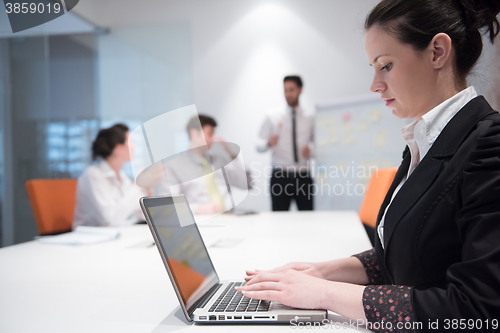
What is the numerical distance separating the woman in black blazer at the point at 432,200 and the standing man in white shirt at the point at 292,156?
2.88m

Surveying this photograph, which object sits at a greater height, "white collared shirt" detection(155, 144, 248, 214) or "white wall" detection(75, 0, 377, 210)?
"white wall" detection(75, 0, 377, 210)

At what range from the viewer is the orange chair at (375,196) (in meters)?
2.09

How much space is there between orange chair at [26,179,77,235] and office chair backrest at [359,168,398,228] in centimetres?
188

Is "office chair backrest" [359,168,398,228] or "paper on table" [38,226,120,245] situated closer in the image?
"paper on table" [38,226,120,245]

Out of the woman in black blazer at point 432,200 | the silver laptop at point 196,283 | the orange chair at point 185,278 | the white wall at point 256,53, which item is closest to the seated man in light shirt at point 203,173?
the silver laptop at point 196,283

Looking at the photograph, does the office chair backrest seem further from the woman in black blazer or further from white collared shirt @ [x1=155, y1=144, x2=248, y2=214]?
the woman in black blazer

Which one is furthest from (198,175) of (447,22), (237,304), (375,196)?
(447,22)

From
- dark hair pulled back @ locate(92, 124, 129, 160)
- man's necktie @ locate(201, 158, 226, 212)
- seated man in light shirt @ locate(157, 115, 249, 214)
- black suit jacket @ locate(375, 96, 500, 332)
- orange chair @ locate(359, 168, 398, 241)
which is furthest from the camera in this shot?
dark hair pulled back @ locate(92, 124, 129, 160)

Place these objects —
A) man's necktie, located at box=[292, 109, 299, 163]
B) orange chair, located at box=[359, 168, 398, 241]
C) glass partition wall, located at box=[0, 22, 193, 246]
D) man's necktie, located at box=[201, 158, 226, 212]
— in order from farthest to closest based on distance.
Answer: glass partition wall, located at box=[0, 22, 193, 246] < man's necktie, located at box=[292, 109, 299, 163] < man's necktie, located at box=[201, 158, 226, 212] < orange chair, located at box=[359, 168, 398, 241]

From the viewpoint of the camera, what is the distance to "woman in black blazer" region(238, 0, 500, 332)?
0.54 m

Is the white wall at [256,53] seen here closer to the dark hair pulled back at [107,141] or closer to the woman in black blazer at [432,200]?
the dark hair pulled back at [107,141]

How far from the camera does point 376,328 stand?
60cm

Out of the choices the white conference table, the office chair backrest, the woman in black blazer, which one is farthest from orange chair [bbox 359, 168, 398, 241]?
the woman in black blazer

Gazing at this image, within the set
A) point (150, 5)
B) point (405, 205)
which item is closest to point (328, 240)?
point (405, 205)
